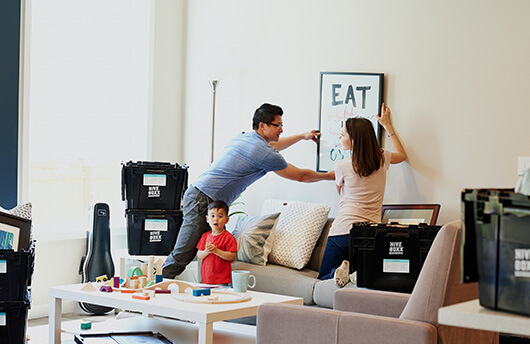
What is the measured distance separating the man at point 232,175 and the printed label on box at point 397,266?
1.28 m

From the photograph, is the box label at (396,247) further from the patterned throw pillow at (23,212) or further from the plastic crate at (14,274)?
the patterned throw pillow at (23,212)

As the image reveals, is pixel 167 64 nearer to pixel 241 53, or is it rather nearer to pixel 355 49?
pixel 241 53

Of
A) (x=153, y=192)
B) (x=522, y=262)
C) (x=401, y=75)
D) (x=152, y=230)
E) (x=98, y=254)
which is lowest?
(x=98, y=254)

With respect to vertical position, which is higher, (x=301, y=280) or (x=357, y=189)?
(x=357, y=189)

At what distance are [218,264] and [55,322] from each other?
1.18 meters

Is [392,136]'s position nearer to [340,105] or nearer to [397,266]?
[340,105]

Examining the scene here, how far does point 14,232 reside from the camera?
3.77 metres

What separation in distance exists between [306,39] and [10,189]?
7.83ft

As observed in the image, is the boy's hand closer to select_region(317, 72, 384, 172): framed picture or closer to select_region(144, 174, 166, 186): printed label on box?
select_region(144, 174, 166, 186): printed label on box

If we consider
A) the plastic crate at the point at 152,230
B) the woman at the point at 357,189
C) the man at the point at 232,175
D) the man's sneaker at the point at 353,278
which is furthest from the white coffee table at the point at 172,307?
the plastic crate at the point at 152,230

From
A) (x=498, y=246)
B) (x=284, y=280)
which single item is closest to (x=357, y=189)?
(x=284, y=280)

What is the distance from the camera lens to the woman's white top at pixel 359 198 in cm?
455

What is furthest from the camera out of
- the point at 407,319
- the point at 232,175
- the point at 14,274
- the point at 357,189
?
the point at 232,175

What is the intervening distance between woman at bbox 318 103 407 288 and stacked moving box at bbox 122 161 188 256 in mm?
1167
